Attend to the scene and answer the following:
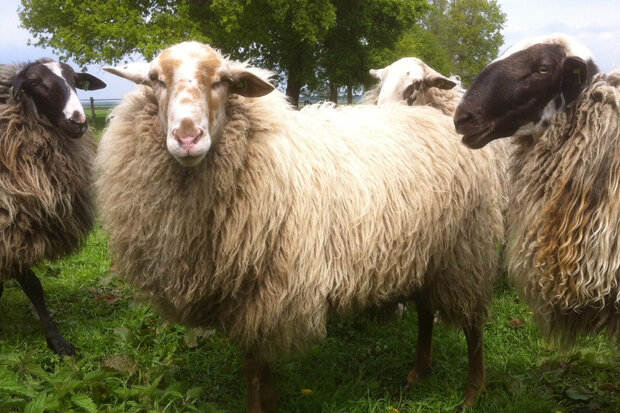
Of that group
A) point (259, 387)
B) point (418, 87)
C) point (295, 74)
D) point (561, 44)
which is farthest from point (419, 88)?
point (295, 74)

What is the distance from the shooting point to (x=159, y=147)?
2.28 m

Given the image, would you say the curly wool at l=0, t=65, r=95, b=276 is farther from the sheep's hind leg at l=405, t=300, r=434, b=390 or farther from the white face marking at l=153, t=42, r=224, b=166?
the sheep's hind leg at l=405, t=300, r=434, b=390

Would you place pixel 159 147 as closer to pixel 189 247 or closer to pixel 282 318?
pixel 189 247

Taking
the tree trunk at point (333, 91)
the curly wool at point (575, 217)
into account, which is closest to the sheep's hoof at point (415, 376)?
the curly wool at point (575, 217)

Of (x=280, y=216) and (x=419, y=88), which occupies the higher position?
(x=419, y=88)

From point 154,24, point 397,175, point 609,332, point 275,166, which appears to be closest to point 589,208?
point 609,332

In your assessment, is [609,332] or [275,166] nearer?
[609,332]

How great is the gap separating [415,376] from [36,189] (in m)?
2.60

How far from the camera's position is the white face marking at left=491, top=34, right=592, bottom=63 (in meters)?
2.11

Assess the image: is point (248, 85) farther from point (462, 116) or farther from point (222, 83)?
point (462, 116)

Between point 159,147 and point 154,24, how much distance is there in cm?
1462

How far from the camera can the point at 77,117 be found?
3.31 metres

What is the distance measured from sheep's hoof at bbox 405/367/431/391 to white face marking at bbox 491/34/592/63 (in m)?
1.93

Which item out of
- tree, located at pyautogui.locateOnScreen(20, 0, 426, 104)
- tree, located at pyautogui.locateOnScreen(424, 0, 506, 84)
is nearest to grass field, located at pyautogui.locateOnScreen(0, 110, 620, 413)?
tree, located at pyautogui.locateOnScreen(20, 0, 426, 104)
